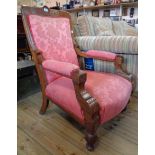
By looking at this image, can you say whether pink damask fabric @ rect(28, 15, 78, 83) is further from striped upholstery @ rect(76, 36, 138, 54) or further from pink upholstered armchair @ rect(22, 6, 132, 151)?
striped upholstery @ rect(76, 36, 138, 54)

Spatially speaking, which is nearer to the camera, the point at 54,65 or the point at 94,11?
the point at 54,65

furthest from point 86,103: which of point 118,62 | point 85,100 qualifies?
point 118,62

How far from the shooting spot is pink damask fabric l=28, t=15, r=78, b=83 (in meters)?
1.34

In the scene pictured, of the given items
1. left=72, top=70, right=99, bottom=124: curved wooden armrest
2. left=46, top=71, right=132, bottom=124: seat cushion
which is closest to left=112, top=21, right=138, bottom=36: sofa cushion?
left=46, top=71, right=132, bottom=124: seat cushion

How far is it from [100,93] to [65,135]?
457 millimetres

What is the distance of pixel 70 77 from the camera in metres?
0.96

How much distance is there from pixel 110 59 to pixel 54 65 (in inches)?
20.1

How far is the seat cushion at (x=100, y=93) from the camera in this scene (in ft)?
3.39

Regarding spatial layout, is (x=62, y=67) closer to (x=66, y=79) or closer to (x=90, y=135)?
(x=66, y=79)

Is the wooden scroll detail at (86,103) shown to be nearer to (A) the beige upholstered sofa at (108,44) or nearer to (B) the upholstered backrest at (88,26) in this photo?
(A) the beige upholstered sofa at (108,44)

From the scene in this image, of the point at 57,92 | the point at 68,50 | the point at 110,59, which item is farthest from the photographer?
the point at 68,50
